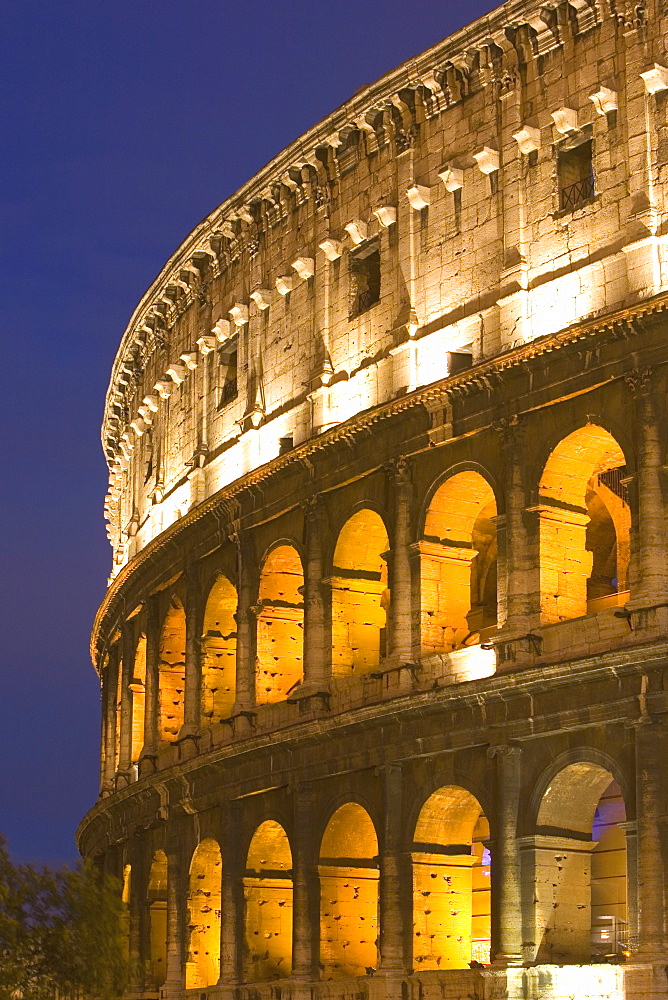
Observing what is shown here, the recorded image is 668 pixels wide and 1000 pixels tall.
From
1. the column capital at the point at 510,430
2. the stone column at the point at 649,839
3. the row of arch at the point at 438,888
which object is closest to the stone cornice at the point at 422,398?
the column capital at the point at 510,430

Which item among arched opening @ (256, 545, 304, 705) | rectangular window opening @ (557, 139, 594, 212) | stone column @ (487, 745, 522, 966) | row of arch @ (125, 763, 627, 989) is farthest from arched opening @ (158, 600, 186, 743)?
rectangular window opening @ (557, 139, 594, 212)

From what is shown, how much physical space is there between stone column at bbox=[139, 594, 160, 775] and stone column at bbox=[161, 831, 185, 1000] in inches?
118

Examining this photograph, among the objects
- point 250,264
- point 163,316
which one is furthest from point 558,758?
point 163,316

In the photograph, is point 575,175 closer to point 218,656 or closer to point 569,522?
point 569,522

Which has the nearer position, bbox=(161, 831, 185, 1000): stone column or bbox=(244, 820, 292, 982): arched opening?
bbox=(244, 820, 292, 982): arched opening

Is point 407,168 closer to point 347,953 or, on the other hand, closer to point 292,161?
point 292,161

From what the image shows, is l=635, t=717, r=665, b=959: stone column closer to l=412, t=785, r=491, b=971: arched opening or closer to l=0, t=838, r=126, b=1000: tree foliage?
l=412, t=785, r=491, b=971: arched opening

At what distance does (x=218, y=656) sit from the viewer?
1475 inches

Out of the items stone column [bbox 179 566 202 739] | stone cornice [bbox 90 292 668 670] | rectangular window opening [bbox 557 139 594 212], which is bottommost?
stone column [bbox 179 566 202 739]

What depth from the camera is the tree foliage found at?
28.8m

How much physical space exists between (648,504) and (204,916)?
13856 mm

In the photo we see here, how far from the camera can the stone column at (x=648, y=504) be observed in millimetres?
26422

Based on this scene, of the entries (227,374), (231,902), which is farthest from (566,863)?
(227,374)

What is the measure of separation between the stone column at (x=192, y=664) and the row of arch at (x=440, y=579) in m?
0.12
